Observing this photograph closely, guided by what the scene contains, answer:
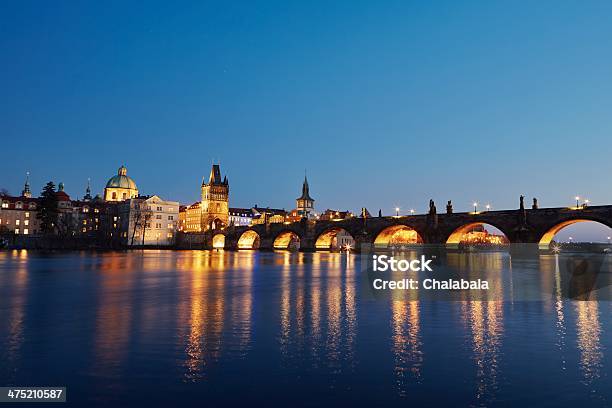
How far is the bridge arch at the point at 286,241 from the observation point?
150 metres

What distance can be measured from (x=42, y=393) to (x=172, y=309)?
441 inches

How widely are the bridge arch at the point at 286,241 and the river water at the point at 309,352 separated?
125 m

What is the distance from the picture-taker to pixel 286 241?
176 metres

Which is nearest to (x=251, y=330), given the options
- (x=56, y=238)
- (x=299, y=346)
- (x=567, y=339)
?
(x=299, y=346)

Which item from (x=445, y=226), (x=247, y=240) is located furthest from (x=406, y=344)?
(x=247, y=240)

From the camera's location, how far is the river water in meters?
9.35

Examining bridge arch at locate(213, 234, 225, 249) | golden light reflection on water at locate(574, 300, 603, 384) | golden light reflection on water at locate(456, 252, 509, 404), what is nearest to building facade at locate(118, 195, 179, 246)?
bridge arch at locate(213, 234, 225, 249)

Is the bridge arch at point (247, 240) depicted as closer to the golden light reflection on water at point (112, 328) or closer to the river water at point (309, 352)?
the golden light reflection on water at point (112, 328)

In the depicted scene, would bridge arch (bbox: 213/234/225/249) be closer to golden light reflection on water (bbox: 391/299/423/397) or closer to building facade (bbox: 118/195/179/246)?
building facade (bbox: 118/195/179/246)

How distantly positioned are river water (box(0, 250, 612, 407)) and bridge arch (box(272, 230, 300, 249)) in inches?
4905

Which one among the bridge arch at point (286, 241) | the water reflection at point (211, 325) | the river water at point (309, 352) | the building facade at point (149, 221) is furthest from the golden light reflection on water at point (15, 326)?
the building facade at point (149, 221)

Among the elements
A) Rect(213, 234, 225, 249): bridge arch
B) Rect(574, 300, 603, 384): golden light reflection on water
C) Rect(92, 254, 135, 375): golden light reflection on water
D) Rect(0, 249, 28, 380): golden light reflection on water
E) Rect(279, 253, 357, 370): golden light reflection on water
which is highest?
Rect(213, 234, 225, 249): bridge arch

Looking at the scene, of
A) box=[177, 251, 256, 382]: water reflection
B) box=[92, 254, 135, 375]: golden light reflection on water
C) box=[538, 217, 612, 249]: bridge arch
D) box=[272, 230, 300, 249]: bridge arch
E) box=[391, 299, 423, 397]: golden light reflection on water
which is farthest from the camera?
box=[272, 230, 300, 249]: bridge arch

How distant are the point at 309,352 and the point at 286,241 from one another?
164 m
